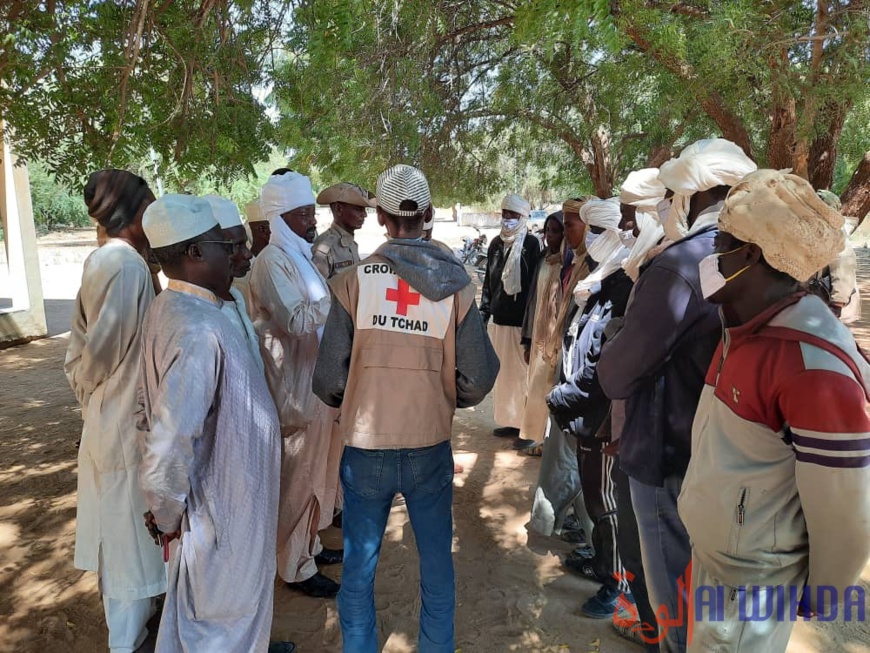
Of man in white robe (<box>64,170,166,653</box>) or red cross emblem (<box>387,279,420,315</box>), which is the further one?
man in white robe (<box>64,170,166,653</box>)

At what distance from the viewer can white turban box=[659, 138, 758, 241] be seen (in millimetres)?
2199

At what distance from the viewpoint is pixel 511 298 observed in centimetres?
540

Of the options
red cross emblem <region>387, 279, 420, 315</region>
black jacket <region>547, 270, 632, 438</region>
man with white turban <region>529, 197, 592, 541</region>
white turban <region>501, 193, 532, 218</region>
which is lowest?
man with white turban <region>529, 197, 592, 541</region>

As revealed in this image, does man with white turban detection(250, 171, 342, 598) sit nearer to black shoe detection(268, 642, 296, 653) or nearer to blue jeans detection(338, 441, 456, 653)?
black shoe detection(268, 642, 296, 653)

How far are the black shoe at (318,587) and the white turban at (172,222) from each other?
6.50 feet

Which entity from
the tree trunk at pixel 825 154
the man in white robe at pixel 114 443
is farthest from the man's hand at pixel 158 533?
the tree trunk at pixel 825 154

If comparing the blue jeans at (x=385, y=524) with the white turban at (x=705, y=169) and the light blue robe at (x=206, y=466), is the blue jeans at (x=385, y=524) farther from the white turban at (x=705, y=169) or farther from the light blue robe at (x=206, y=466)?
the white turban at (x=705, y=169)

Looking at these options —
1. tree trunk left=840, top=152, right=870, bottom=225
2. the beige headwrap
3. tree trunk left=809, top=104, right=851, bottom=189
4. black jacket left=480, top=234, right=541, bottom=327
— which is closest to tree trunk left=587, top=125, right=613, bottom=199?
tree trunk left=809, top=104, right=851, bottom=189

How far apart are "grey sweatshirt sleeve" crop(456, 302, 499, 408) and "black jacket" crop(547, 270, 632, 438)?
74cm

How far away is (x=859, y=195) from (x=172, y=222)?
621 cm

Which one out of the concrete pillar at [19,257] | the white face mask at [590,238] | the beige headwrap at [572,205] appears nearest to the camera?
the white face mask at [590,238]

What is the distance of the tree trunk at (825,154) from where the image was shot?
18.8 feet

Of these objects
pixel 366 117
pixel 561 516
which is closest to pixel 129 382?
pixel 561 516

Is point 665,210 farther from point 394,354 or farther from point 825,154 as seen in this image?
point 825,154
